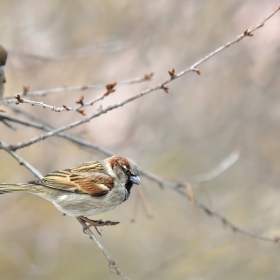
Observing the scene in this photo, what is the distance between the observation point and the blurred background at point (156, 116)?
17.5ft

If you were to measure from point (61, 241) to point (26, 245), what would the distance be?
589 millimetres

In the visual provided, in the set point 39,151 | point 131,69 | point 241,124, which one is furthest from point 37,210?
point 241,124

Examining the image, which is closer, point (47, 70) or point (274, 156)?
point (47, 70)

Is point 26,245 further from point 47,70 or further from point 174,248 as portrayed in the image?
point 47,70

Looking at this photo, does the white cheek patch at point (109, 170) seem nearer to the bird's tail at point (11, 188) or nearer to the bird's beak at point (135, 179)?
the bird's beak at point (135, 179)

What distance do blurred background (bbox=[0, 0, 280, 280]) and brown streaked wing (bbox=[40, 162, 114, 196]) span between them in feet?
4.34

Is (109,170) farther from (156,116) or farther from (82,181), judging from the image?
(156,116)

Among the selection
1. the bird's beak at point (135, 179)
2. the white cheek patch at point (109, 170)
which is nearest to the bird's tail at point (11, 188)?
the white cheek patch at point (109, 170)

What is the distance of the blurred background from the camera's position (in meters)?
5.33

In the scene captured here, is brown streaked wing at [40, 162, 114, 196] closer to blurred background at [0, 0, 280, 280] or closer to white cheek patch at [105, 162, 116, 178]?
white cheek patch at [105, 162, 116, 178]

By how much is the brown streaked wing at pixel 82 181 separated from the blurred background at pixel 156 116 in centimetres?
132

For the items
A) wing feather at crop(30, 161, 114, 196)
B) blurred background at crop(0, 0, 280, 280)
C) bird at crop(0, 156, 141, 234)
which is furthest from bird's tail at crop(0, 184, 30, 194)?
blurred background at crop(0, 0, 280, 280)

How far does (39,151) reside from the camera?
6500mm

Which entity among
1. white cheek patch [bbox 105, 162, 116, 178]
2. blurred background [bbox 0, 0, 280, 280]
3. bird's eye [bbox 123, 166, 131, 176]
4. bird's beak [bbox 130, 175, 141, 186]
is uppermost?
blurred background [bbox 0, 0, 280, 280]
